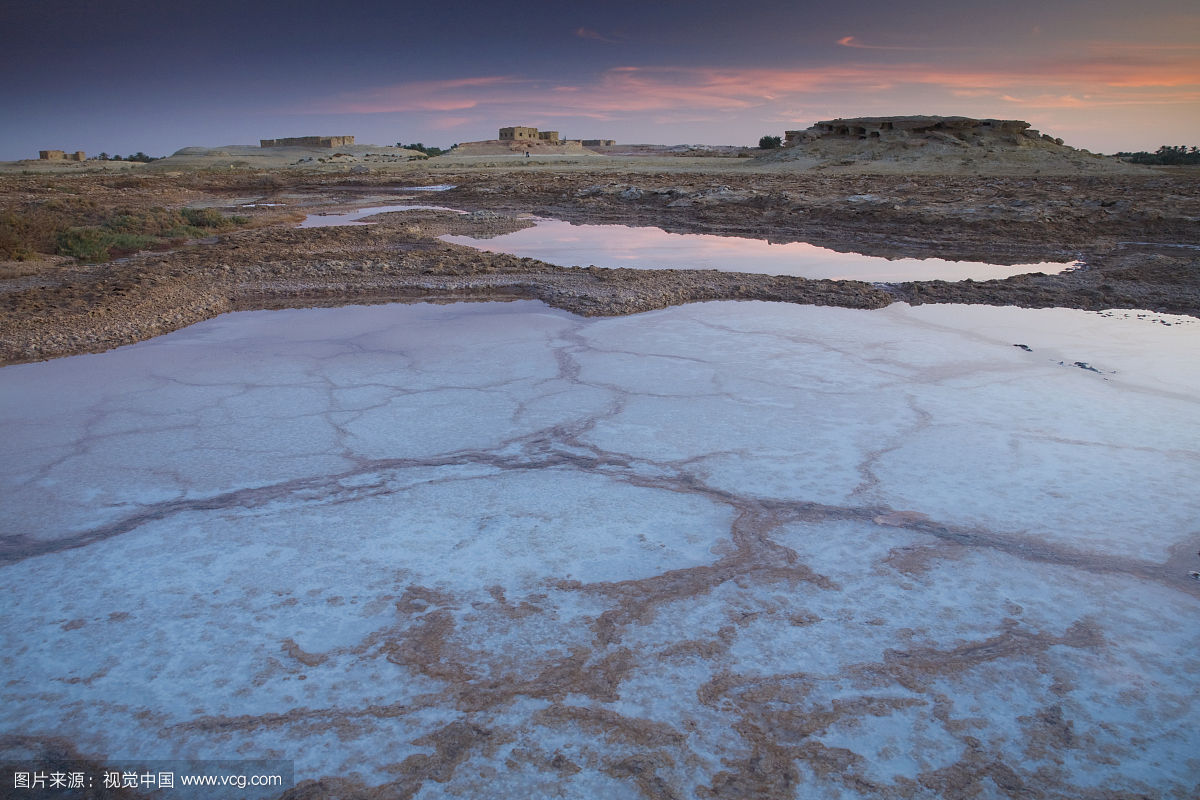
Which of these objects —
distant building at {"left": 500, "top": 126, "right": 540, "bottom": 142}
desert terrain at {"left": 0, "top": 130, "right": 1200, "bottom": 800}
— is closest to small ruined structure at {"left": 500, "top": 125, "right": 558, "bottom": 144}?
distant building at {"left": 500, "top": 126, "right": 540, "bottom": 142}

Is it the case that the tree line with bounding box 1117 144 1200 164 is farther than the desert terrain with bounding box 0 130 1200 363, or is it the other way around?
the tree line with bounding box 1117 144 1200 164

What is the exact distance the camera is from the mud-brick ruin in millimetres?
30775

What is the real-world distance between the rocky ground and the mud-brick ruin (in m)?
14.9

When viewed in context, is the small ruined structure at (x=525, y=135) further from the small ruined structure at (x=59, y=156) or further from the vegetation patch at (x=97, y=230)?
the vegetation patch at (x=97, y=230)

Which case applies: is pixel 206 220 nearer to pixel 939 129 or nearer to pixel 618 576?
pixel 618 576

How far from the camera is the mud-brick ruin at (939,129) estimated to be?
30.8 meters

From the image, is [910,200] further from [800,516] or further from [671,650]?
[671,650]

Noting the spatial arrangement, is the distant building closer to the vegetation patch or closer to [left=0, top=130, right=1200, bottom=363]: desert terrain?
[left=0, top=130, right=1200, bottom=363]: desert terrain

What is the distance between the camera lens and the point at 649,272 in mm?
7770

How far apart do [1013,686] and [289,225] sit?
13.3 m

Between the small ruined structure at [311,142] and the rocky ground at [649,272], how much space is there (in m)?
55.0

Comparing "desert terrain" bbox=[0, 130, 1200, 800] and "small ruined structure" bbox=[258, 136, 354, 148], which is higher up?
"small ruined structure" bbox=[258, 136, 354, 148]

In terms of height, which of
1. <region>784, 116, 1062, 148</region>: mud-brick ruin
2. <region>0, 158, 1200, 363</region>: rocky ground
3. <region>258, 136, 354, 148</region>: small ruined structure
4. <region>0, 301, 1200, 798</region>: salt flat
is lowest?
<region>0, 301, 1200, 798</region>: salt flat

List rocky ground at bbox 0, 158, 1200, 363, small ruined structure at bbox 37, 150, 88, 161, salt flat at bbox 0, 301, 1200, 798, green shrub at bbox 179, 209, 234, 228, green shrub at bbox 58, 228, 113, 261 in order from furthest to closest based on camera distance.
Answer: small ruined structure at bbox 37, 150, 88, 161, green shrub at bbox 179, 209, 234, 228, green shrub at bbox 58, 228, 113, 261, rocky ground at bbox 0, 158, 1200, 363, salt flat at bbox 0, 301, 1200, 798
